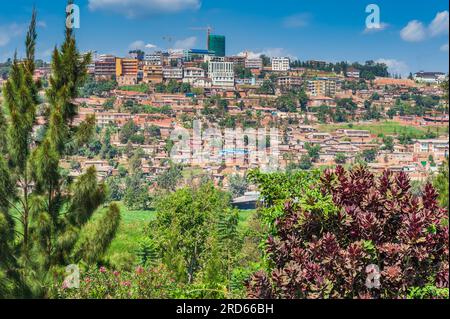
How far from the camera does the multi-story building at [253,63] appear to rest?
64.8 m

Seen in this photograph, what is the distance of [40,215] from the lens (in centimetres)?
330

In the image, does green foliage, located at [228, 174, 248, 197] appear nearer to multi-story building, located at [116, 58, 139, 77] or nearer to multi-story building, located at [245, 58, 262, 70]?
multi-story building, located at [116, 58, 139, 77]

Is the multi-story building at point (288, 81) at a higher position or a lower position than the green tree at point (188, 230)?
higher

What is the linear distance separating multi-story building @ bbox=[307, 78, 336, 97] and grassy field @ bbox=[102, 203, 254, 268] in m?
32.9

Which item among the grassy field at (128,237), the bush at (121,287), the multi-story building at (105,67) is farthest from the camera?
the multi-story building at (105,67)

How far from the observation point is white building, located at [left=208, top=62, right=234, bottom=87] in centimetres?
5925

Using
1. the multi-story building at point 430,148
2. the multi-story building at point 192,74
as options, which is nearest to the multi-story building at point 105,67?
the multi-story building at point 192,74

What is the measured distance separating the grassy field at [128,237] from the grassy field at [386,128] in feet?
73.0

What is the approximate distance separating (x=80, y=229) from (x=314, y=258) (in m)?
1.43

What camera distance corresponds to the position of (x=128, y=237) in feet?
55.9

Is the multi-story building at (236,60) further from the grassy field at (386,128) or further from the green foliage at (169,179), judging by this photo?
the green foliage at (169,179)

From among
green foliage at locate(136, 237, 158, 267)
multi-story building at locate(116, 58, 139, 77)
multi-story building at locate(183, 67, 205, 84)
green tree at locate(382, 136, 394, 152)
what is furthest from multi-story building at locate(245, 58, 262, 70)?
green foliage at locate(136, 237, 158, 267)

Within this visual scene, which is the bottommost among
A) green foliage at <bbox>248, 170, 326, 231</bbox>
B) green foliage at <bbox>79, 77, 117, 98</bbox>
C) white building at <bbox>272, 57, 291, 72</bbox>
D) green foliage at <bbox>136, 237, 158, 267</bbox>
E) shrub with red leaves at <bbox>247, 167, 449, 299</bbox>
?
green foliage at <bbox>136, 237, 158, 267</bbox>

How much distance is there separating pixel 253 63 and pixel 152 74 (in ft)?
38.8
